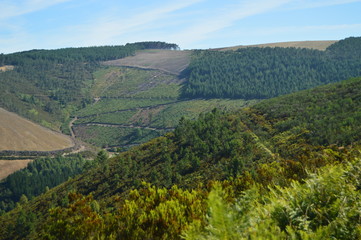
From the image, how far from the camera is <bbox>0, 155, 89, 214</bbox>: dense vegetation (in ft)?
337

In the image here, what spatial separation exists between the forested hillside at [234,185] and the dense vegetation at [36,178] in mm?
32771

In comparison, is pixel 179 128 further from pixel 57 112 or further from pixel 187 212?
pixel 57 112

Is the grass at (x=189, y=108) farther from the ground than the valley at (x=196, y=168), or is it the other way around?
the valley at (x=196, y=168)

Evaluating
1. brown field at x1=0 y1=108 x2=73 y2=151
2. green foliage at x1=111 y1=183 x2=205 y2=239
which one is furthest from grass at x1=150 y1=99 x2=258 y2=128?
green foliage at x1=111 y1=183 x2=205 y2=239

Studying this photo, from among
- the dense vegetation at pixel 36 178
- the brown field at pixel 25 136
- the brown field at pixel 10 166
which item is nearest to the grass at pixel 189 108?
the brown field at pixel 25 136

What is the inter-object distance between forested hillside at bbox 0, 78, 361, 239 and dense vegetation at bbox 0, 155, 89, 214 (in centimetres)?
3277

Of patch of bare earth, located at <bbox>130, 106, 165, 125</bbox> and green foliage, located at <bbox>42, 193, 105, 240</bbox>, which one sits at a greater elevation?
green foliage, located at <bbox>42, 193, 105, 240</bbox>

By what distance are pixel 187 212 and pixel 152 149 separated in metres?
60.5

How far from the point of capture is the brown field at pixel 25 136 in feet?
440

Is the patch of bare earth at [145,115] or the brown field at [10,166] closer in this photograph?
the brown field at [10,166]

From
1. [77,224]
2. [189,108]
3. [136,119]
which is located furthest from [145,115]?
[77,224]

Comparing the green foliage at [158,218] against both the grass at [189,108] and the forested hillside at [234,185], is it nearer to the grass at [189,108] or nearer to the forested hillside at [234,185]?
the forested hillside at [234,185]

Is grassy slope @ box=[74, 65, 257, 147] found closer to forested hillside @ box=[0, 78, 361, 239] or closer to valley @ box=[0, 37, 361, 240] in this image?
valley @ box=[0, 37, 361, 240]

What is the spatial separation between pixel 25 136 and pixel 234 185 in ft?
454
